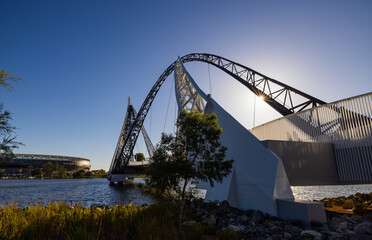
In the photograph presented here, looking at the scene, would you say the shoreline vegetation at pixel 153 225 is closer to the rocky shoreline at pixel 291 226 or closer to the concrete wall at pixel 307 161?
the rocky shoreline at pixel 291 226

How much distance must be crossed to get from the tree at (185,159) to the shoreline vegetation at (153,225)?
1332 mm

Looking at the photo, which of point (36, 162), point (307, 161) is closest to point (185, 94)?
point (307, 161)

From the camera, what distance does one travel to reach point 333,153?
13.7 m

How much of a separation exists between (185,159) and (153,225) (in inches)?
137

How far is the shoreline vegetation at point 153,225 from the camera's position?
609 centimetres

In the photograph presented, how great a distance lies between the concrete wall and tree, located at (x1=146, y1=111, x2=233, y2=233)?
4.92 meters

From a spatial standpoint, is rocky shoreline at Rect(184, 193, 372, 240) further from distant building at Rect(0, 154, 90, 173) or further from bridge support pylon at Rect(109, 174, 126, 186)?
distant building at Rect(0, 154, 90, 173)

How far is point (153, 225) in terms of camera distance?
6.84 meters

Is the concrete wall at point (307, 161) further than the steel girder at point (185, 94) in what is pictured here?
No

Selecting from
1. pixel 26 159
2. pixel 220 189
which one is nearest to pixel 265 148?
pixel 220 189

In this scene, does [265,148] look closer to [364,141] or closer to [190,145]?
[190,145]

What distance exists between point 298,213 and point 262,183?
2.31 m

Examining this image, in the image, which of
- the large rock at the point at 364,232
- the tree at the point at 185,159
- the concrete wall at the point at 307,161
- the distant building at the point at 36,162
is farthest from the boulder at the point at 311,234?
the distant building at the point at 36,162

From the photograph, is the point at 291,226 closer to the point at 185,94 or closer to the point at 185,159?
the point at 185,159
